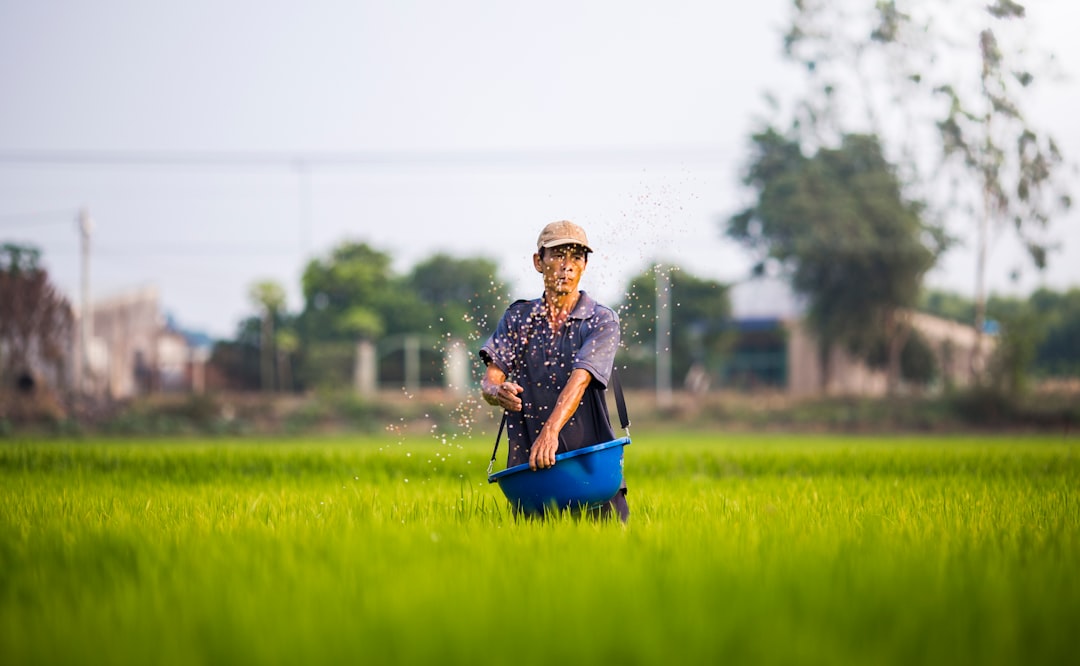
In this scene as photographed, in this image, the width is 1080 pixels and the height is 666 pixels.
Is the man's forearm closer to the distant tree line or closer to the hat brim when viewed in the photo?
the hat brim

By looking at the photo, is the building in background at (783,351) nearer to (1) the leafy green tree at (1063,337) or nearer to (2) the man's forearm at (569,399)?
(1) the leafy green tree at (1063,337)

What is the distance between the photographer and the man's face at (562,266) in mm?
4809

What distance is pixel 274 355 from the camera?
33.4 meters

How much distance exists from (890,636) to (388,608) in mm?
1356

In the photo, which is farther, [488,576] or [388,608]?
[488,576]

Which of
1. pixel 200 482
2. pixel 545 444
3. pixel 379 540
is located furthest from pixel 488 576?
pixel 200 482

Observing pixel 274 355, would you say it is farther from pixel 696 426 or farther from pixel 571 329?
pixel 571 329

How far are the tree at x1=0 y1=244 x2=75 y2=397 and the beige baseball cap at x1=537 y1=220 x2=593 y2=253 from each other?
22237 millimetres

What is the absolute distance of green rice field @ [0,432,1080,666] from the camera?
8.05ft

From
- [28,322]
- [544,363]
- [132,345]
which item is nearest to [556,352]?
[544,363]

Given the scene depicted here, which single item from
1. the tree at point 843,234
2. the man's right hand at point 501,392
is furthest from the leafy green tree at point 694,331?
the man's right hand at point 501,392

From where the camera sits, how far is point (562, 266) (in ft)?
15.8

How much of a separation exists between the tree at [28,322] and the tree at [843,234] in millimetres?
20495

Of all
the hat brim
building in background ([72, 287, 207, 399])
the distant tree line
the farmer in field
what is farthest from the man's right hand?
building in background ([72, 287, 207, 399])
